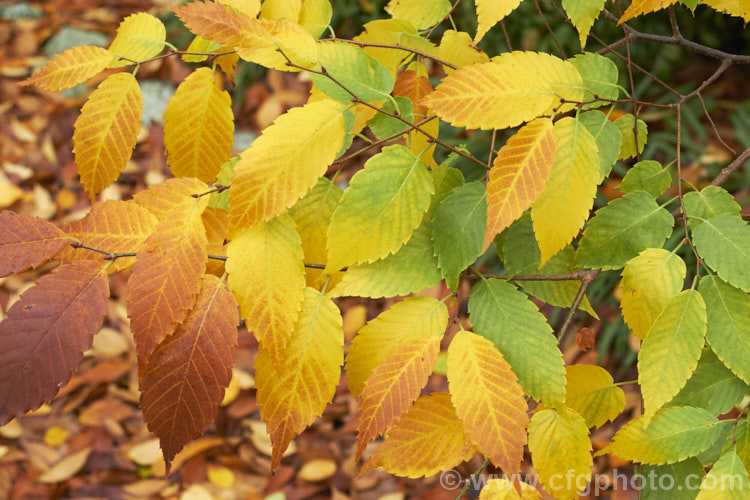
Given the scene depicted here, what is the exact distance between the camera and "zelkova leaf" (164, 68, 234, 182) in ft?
1.79

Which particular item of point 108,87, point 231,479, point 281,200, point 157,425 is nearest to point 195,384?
point 157,425

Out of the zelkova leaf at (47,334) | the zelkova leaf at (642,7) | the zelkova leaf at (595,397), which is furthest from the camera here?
the zelkova leaf at (595,397)

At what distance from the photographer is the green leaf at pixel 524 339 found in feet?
1.54

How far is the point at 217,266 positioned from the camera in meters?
0.48

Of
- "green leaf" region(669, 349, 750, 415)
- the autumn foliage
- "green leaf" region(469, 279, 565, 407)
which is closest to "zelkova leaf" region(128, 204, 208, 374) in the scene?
the autumn foliage

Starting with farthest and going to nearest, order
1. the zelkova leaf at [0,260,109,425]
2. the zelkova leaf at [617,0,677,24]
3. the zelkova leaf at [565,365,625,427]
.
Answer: the zelkova leaf at [565,365,625,427] < the zelkova leaf at [617,0,677,24] < the zelkova leaf at [0,260,109,425]

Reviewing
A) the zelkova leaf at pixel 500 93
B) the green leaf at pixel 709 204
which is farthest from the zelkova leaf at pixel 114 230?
the green leaf at pixel 709 204

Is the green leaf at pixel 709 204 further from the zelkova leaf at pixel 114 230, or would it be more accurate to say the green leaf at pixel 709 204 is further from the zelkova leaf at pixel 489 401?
the zelkova leaf at pixel 114 230

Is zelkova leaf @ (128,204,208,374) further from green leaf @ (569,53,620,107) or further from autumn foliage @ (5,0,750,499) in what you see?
green leaf @ (569,53,620,107)

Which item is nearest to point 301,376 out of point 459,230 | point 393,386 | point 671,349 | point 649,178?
point 393,386

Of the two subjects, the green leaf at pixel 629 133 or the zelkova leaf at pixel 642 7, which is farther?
the green leaf at pixel 629 133

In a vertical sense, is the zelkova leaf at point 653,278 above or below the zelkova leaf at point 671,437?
above

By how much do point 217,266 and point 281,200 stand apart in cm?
10

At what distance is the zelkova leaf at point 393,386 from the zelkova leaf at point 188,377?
10cm
